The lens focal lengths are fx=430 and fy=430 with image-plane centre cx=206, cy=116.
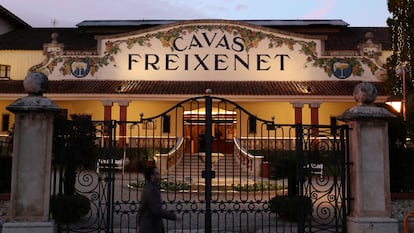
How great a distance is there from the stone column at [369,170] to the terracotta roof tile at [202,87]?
14.5 meters

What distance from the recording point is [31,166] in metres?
7.59

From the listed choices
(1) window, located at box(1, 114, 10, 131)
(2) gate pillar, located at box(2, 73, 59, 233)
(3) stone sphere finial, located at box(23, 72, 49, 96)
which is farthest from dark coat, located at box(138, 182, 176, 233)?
(1) window, located at box(1, 114, 10, 131)

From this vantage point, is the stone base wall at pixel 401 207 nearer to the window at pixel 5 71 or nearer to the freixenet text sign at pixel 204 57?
the freixenet text sign at pixel 204 57

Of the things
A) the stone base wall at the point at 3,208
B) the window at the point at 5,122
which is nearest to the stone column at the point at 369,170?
the stone base wall at the point at 3,208

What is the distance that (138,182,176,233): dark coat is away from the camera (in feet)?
18.4

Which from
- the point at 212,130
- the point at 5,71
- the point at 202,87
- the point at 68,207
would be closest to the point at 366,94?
the point at 68,207

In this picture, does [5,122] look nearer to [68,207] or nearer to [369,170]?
[68,207]


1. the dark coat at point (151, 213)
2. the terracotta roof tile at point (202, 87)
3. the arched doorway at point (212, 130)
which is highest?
the terracotta roof tile at point (202, 87)

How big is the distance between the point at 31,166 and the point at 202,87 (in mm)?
16133

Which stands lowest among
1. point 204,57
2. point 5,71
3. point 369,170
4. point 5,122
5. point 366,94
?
point 369,170

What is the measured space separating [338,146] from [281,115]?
1792 cm

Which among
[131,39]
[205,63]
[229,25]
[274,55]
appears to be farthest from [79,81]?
[274,55]

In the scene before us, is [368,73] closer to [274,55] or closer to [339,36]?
[274,55]

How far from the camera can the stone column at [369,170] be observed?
7883mm
